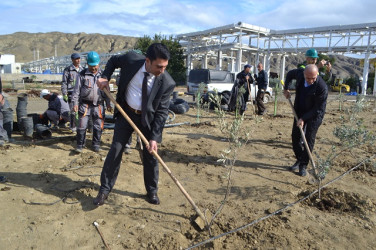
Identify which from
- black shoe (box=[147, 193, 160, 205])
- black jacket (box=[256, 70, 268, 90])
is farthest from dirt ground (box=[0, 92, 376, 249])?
black jacket (box=[256, 70, 268, 90])

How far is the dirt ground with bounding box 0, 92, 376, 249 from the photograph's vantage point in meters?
2.60

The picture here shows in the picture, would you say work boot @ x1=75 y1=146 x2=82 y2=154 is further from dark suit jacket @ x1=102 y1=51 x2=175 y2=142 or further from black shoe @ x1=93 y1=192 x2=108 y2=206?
dark suit jacket @ x1=102 y1=51 x2=175 y2=142

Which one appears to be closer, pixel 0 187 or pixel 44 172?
pixel 0 187

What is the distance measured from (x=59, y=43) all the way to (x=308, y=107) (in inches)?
5362

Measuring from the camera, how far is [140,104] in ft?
9.84

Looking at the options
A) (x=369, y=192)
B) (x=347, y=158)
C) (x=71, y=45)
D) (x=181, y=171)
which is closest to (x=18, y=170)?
(x=181, y=171)

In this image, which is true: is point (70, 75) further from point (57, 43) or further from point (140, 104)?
point (57, 43)

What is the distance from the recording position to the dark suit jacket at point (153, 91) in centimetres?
293

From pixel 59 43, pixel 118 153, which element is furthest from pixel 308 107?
pixel 59 43

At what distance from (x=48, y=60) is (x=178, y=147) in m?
52.3

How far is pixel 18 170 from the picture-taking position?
403 cm

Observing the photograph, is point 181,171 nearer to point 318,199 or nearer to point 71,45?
point 318,199

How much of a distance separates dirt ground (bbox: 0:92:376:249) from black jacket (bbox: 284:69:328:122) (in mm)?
Result: 971

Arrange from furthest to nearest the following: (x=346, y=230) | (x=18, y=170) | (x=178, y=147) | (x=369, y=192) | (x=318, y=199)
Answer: (x=178, y=147)
(x=18, y=170)
(x=369, y=192)
(x=318, y=199)
(x=346, y=230)
